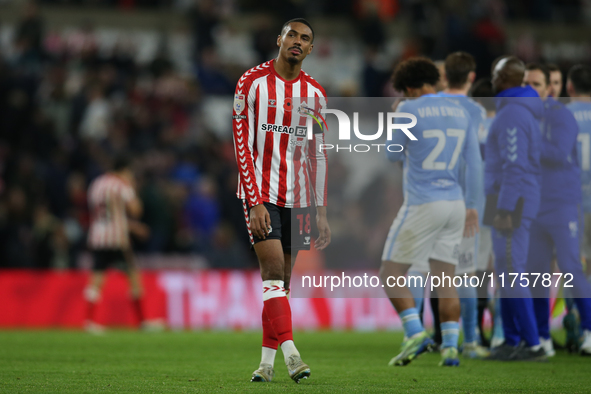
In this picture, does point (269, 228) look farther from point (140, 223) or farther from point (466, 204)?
point (140, 223)

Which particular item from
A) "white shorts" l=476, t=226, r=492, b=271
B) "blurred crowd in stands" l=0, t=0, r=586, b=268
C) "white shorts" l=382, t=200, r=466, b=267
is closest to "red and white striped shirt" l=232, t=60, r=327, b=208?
"white shorts" l=382, t=200, r=466, b=267

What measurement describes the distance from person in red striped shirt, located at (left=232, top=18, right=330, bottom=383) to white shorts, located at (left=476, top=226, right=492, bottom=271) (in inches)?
113

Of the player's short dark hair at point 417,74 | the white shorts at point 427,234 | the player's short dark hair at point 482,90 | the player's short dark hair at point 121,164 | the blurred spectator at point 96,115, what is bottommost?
the white shorts at point 427,234

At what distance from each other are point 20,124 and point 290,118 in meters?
9.33

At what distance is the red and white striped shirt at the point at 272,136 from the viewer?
5.29 m

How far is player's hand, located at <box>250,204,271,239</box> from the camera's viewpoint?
5.17 m

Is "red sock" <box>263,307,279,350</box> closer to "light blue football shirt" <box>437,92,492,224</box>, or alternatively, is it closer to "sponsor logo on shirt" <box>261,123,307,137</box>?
"sponsor logo on shirt" <box>261,123,307,137</box>

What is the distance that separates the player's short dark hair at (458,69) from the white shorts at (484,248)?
A: 1565 mm

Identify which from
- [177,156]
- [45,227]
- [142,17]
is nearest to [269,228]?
[45,227]

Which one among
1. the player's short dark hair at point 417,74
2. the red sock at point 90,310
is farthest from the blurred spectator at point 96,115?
the player's short dark hair at point 417,74

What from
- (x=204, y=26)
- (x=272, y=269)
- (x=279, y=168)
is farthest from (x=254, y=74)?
(x=204, y=26)

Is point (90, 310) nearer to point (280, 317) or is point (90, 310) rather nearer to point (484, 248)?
point (484, 248)

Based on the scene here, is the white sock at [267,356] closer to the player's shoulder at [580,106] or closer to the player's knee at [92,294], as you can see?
the player's shoulder at [580,106]

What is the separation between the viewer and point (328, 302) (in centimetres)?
1298
